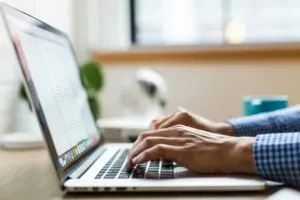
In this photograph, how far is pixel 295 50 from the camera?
191 cm

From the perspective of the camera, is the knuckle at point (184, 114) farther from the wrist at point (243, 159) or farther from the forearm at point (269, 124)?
the wrist at point (243, 159)

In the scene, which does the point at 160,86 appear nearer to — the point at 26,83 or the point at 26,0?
the point at 26,0

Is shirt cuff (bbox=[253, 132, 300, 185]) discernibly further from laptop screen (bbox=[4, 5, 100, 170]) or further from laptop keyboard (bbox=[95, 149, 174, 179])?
laptop screen (bbox=[4, 5, 100, 170])

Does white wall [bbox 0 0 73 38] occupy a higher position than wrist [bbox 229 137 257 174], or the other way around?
white wall [bbox 0 0 73 38]

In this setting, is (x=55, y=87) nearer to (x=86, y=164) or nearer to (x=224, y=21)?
(x=86, y=164)

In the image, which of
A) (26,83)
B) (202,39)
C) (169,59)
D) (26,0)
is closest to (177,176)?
(26,83)

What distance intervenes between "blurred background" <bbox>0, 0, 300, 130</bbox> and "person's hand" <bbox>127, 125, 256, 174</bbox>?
3.79 feet

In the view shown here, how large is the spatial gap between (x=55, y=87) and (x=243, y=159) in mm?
369

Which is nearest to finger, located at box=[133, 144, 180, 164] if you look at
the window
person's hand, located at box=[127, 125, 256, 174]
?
person's hand, located at box=[127, 125, 256, 174]

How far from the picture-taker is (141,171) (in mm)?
729

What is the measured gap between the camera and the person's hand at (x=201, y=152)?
0.69 m

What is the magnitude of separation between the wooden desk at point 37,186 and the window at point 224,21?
1205 mm

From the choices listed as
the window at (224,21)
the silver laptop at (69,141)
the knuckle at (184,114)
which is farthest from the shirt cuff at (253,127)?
the window at (224,21)

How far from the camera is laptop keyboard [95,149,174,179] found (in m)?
0.69
